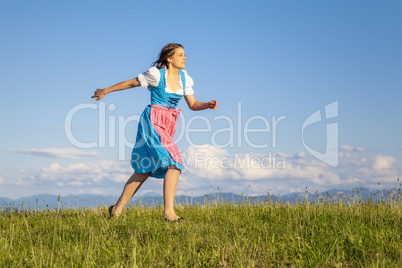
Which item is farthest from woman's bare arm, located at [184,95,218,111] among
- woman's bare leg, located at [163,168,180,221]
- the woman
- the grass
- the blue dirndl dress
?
the grass

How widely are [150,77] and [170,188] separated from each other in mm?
1642

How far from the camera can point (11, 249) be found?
453cm

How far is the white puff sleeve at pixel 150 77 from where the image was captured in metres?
6.05

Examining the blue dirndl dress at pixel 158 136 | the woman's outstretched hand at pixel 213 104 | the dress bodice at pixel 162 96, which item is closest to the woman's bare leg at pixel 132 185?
the blue dirndl dress at pixel 158 136

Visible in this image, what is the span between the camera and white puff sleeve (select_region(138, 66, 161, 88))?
6051 mm

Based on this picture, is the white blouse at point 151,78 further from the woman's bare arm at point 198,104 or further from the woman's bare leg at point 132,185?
the woman's bare leg at point 132,185

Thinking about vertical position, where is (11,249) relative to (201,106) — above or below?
below

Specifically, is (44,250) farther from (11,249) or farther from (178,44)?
(178,44)

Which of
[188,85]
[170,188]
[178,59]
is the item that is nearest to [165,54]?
[178,59]

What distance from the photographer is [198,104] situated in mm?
6363

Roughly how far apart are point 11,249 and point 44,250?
1.45 feet

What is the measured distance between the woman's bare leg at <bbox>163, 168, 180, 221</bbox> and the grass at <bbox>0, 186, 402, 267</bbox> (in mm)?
173

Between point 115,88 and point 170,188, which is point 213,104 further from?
point 115,88

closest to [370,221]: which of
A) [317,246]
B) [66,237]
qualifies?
[317,246]
